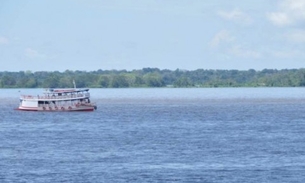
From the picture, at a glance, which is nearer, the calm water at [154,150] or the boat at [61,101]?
the calm water at [154,150]

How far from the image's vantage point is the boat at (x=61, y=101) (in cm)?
14675

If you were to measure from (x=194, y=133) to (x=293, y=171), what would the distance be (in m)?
34.3

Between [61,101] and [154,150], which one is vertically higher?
[61,101]

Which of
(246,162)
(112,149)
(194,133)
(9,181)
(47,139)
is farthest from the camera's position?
(194,133)

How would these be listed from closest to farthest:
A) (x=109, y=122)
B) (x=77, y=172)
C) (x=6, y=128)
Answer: (x=77, y=172) → (x=6, y=128) → (x=109, y=122)

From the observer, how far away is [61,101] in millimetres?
148250

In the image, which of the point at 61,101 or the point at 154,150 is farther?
the point at 61,101

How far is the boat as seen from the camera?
5778 inches

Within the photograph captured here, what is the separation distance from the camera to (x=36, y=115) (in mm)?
139125

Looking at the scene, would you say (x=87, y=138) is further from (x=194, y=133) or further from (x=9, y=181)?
(x=9, y=181)

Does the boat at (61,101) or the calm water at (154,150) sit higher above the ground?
the boat at (61,101)

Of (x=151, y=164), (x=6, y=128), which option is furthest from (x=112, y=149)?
(x=6, y=128)

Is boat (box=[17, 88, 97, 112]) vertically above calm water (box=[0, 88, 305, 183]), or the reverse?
boat (box=[17, 88, 97, 112])

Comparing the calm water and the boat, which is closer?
the calm water
